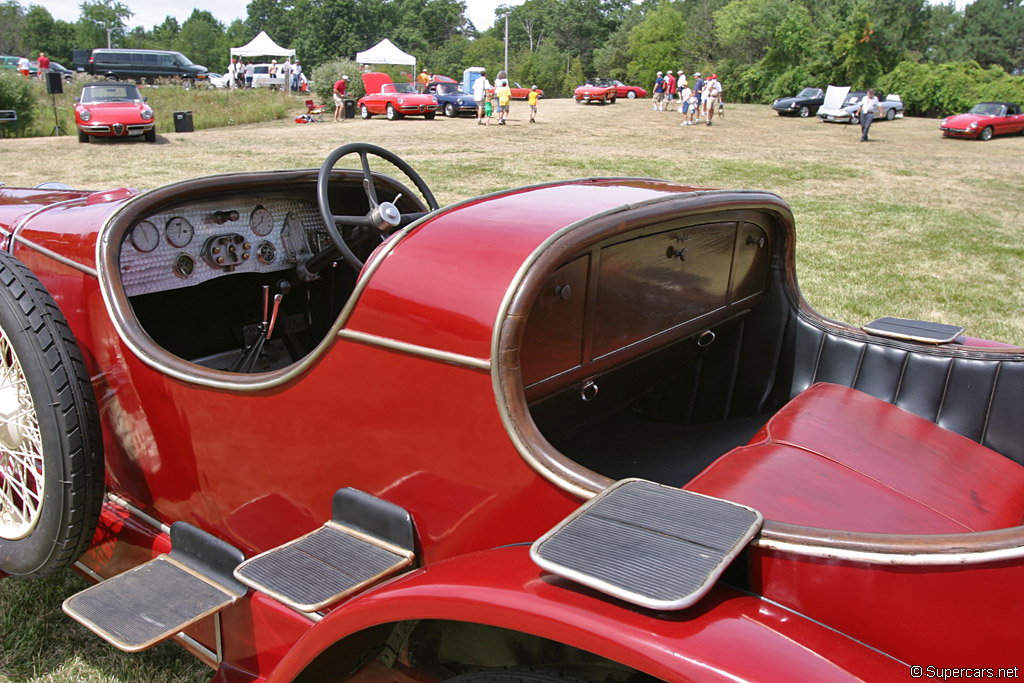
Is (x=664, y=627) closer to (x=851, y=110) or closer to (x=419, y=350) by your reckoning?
(x=419, y=350)

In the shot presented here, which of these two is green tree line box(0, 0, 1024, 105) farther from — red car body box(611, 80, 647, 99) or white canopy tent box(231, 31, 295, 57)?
white canopy tent box(231, 31, 295, 57)

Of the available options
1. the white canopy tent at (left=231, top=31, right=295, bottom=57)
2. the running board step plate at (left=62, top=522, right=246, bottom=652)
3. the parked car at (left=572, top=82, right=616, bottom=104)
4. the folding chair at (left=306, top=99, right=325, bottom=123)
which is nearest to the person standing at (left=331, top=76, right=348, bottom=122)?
the folding chair at (left=306, top=99, right=325, bottom=123)

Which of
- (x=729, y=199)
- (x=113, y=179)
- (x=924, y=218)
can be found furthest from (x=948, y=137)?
(x=729, y=199)

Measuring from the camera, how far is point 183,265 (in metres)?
2.74

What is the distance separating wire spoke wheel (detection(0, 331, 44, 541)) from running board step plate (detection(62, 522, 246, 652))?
38 cm

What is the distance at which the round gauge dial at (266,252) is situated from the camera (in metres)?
2.99

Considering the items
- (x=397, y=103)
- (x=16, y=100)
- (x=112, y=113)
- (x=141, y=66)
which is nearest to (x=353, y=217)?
(x=112, y=113)

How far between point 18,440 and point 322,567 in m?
1.32

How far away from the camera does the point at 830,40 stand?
4162cm

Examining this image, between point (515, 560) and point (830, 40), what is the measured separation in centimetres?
4742

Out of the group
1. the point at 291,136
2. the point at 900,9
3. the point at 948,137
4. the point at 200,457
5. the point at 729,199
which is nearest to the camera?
the point at 200,457

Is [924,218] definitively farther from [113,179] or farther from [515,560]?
[113,179]

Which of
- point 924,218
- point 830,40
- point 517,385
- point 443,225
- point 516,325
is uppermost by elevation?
Result: point 830,40

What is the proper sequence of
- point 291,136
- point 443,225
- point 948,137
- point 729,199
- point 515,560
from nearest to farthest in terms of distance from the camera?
point 515,560, point 443,225, point 729,199, point 291,136, point 948,137
